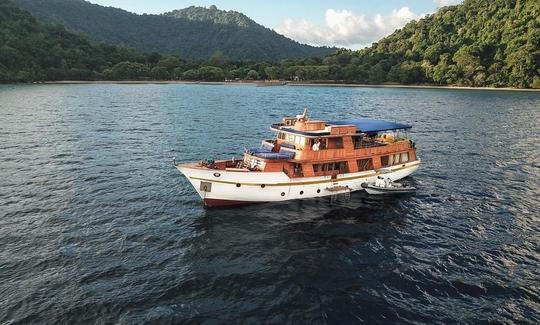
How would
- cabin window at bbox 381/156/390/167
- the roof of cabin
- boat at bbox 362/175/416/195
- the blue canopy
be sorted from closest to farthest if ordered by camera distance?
the roof of cabin < boat at bbox 362/175/416/195 < the blue canopy < cabin window at bbox 381/156/390/167

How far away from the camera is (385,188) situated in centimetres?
4128

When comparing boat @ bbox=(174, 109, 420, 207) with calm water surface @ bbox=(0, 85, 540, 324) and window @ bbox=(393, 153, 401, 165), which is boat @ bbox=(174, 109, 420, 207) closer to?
window @ bbox=(393, 153, 401, 165)

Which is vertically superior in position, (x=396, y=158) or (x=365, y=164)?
(x=396, y=158)

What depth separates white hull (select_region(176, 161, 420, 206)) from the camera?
1407 inches

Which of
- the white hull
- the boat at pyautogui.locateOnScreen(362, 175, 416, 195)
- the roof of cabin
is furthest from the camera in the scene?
the boat at pyautogui.locateOnScreen(362, 175, 416, 195)

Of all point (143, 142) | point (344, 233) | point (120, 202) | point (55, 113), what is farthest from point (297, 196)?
point (55, 113)

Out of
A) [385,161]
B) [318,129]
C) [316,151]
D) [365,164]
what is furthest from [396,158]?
[316,151]

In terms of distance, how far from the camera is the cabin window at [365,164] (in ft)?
143

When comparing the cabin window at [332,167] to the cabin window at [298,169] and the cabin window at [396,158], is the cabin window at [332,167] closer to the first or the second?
the cabin window at [298,169]

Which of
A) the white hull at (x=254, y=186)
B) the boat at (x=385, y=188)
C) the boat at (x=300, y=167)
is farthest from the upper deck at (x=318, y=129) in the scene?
the boat at (x=385, y=188)

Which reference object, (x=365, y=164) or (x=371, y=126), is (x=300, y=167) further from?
(x=371, y=126)

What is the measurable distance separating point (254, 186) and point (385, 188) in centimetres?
1437

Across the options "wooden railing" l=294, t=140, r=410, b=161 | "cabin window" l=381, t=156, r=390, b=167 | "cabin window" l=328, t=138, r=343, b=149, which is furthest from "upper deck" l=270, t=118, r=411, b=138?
"cabin window" l=381, t=156, r=390, b=167

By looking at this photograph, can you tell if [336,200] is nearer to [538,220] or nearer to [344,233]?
[344,233]
